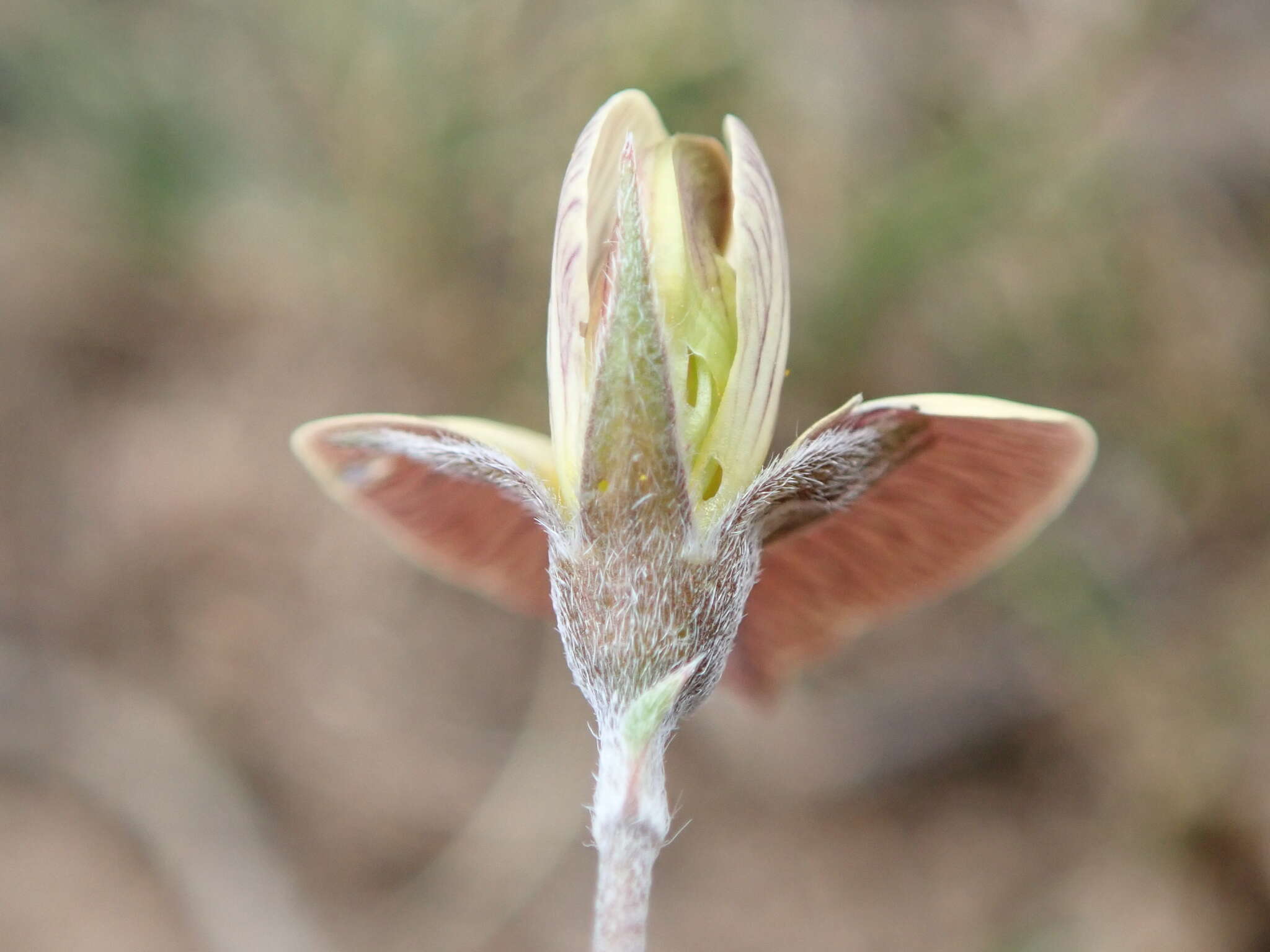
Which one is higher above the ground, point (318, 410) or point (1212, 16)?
point (1212, 16)

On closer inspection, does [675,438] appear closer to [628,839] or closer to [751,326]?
[751,326]

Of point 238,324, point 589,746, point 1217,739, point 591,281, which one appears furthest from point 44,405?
point 1217,739

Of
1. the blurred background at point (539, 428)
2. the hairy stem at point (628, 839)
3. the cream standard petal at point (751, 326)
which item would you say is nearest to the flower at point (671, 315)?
the cream standard petal at point (751, 326)

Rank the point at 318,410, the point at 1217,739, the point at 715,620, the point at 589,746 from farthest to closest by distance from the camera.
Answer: the point at 318,410 < the point at 589,746 < the point at 1217,739 < the point at 715,620

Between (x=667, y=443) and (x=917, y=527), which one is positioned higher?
(x=667, y=443)

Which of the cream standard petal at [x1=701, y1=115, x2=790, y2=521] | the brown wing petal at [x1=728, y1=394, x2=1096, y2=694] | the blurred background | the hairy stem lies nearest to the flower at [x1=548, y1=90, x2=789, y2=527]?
the cream standard petal at [x1=701, y1=115, x2=790, y2=521]

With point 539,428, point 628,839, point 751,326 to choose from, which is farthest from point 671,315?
point 539,428

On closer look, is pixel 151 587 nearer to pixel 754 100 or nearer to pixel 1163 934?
pixel 754 100
